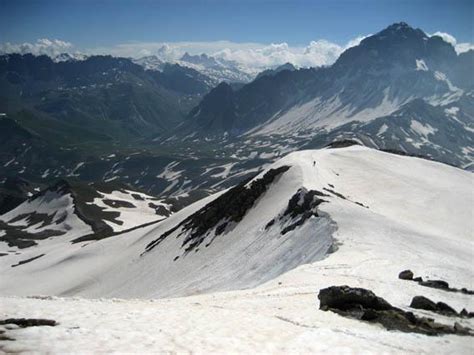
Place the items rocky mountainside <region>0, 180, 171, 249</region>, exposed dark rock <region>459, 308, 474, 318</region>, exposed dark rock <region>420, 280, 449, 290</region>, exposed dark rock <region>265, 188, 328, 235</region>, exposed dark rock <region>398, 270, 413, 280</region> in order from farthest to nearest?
rocky mountainside <region>0, 180, 171, 249</region>
exposed dark rock <region>265, 188, 328, 235</region>
exposed dark rock <region>398, 270, 413, 280</region>
exposed dark rock <region>420, 280, 449, 290</region>
exposed dark rock <region>459, 308, 474, 318</region>

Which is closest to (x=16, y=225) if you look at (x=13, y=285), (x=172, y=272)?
(x=13, y=285)

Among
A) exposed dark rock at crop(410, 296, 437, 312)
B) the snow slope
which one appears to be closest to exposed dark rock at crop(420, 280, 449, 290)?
the snow slope

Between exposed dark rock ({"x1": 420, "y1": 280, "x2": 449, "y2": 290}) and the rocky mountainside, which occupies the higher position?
exposed dark rock ({"x1": 420, "y1": 280, "x2": 449, "y2": 290})

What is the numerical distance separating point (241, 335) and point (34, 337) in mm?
7230

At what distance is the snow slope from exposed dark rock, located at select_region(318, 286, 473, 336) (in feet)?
2.72

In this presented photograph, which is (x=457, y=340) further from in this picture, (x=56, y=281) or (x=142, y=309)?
(x=56, y=281)

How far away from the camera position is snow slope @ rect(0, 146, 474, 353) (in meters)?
16.2

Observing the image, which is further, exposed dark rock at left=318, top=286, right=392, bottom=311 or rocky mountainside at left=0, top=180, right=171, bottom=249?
rocky mountainside at left=0, top=180, right=171, bottom=249

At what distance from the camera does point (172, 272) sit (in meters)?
61.8

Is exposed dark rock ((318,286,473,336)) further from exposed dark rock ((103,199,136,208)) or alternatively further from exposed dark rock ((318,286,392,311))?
exposed dark rock ((103,199,136,208))

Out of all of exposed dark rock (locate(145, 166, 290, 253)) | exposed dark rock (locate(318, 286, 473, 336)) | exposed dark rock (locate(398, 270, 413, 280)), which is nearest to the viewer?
exposed dark rock (locate(318, 286, 473, 336))

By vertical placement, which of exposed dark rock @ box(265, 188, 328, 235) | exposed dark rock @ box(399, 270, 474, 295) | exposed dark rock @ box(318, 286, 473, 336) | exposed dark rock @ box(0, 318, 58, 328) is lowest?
exposed dark rock @ box(399, 270, 474, 295)

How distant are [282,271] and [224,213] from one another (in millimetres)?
34973

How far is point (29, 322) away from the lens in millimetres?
16422
